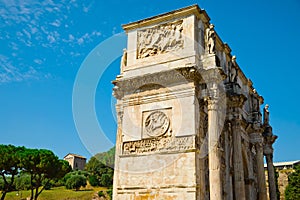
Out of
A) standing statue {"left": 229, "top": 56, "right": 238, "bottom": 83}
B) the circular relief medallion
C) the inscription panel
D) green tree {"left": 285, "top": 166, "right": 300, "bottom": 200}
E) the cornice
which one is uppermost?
the cornice

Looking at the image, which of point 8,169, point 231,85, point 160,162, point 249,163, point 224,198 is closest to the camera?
point 160,162

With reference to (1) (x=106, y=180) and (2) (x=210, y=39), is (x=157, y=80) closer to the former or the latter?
(2) (x=210, y=39)

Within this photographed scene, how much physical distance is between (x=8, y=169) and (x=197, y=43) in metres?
26.5

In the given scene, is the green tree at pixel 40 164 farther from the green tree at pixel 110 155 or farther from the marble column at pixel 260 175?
the marble column at pixel 260 175

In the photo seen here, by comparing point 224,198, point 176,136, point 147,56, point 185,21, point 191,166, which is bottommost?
point 224,198

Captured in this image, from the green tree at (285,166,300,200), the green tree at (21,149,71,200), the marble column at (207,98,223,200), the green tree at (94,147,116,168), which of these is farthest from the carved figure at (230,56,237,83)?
the green tree at (21,149,71,200)

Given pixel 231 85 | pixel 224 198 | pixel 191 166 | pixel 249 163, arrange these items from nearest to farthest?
pixel 191 166 < pixel 224 198 < pixel 231 85 < pixel 249 163

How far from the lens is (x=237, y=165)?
1323 centimetres

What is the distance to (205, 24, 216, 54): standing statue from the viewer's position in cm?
1192

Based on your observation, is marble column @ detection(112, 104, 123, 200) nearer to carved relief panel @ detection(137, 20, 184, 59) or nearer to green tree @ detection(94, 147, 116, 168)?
carved relief panel @ detection(137, 20, 184, 59)

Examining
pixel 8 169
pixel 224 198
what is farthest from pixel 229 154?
pixel 8 169

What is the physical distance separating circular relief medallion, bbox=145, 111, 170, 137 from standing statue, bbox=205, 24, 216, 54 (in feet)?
9.55

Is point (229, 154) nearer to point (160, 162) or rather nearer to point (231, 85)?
point (231, 85)

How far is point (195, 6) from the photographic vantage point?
1216cm
